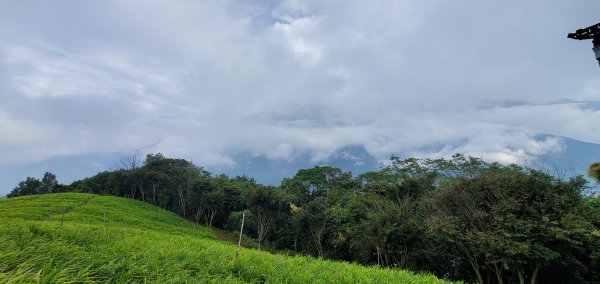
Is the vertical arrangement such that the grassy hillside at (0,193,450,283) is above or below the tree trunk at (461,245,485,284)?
above

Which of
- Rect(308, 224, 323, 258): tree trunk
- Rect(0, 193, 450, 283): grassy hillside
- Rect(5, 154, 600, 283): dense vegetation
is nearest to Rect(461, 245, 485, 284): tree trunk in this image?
Rect(5, 154, 600, 283): dense vegetation

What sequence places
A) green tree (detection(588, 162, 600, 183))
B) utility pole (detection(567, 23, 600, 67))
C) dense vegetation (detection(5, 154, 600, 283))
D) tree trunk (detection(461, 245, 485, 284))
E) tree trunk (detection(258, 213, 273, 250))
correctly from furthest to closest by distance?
tree trunk (detection(258, 213, 273, 250)), tree trunk (detection(461, 245, 485, 284)), green tree (detection(588, 162, 600, 183)), dense vegetation (detection(5, 154, 600, 283)), utility pole (detection(567, 23, 600, 67))

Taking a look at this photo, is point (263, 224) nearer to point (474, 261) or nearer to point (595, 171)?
point (474, 261)

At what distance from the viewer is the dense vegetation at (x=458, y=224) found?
18500 millimetres

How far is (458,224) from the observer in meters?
21.8

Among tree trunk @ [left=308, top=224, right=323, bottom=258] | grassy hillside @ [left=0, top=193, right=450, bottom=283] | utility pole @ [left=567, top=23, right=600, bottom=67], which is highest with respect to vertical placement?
utility pole @ [left=567, top=23, right=600, bottom=67]

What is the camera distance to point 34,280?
407cm

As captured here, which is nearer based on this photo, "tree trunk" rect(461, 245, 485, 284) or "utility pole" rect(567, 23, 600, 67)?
"utility pole" rect(567, 23, 600, 67)

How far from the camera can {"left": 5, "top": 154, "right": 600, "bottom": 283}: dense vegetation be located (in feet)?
60.7

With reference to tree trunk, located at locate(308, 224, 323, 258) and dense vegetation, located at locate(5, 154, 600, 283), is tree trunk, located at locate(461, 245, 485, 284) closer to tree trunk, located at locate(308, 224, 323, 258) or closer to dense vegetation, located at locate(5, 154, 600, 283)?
dense vegetation, located at locate(5, 154, 600, 283)

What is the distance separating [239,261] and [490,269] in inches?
897

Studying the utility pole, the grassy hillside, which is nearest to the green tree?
the grassy hillside

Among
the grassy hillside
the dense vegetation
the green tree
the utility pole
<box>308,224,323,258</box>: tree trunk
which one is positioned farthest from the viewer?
<box>308,224,323,258</box>: tree trunk

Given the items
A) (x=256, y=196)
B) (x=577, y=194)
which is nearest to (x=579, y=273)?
(x=577, y=194)
